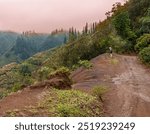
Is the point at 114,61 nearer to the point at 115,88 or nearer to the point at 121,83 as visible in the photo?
the point at 121,83

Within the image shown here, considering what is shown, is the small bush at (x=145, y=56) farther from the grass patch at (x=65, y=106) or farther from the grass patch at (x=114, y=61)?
the grass patch at (x=65, y=106)

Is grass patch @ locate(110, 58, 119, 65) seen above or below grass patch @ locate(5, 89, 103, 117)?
above

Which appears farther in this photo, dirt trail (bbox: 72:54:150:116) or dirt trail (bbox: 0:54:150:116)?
dirt trail (bbox: 72:54:150:116)

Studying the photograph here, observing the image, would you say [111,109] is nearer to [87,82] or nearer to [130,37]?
[87,82]

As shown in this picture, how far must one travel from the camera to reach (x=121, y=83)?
2845 cm

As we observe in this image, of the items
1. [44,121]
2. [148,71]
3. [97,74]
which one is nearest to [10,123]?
[44,121]

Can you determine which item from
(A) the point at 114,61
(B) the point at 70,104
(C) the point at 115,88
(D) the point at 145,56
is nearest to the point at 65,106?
(B) the point at 70,104

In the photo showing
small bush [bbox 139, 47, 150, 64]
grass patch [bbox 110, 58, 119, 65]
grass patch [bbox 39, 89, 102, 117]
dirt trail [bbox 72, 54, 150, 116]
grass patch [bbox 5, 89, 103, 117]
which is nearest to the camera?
grass patch [bbox 5, 89, 103, 117]

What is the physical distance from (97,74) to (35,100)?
1413 centimetres

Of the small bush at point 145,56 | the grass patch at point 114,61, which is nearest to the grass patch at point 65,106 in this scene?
the grass patch at point 114,61

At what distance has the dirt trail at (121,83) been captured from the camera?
20891 millimetres

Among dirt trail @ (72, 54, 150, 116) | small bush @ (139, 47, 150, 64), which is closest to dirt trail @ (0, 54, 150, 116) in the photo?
dirt trail @ (72, 54, 150, 116)

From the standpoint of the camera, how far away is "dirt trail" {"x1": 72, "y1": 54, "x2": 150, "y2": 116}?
20891 millimetres

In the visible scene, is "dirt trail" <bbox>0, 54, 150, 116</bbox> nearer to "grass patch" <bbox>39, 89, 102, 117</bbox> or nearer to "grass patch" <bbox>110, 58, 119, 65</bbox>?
"grass patch" <bbox>110, 58, 119, 65</bbox>
